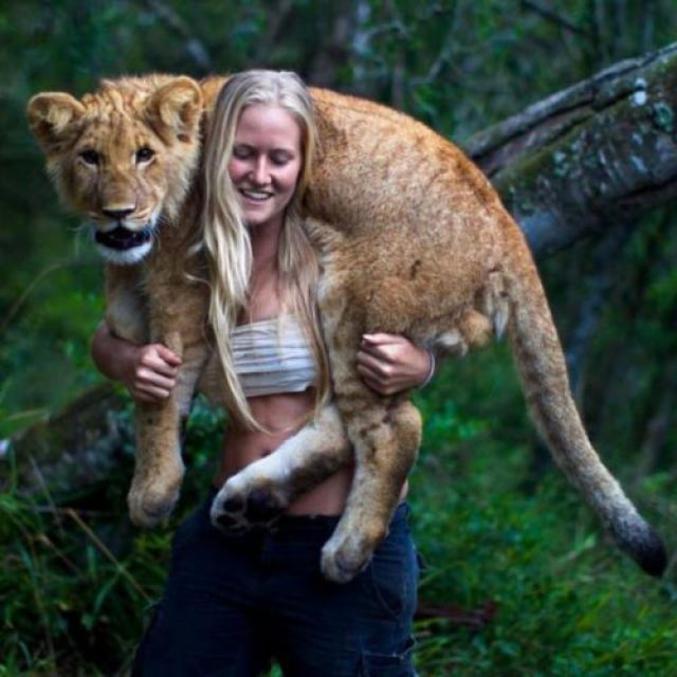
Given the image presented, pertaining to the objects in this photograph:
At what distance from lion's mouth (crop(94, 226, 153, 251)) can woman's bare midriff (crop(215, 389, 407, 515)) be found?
482 mm

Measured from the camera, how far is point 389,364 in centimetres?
422

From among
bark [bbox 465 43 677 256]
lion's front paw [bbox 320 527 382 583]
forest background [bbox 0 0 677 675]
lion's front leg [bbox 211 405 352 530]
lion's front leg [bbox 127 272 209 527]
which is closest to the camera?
lion's front paw [bbox 320 527 382 583]

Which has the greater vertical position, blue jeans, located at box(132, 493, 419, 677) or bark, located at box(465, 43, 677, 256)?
bark, located at box(465, 43, 677, 256)

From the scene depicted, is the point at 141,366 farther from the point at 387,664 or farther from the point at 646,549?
the point at 646,549

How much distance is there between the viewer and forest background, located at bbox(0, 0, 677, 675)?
5.96m

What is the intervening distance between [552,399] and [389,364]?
1.89 feet

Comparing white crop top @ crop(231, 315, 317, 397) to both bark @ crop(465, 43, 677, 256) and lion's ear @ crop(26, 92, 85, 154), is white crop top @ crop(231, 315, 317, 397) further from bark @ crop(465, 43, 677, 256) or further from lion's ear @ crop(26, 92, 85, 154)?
bark @ crop(465, 43, 677, 256)

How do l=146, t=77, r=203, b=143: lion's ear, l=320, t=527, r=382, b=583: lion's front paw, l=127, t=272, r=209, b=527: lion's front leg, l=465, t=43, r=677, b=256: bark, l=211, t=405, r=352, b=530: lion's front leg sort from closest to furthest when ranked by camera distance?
l=320, t=527, r=382, b=583: lion's front paw, l=211, t=405, r=352, b=530: lion's front leg, l=146, t=77, r=203, b=143: lion's ear, l=127, t=272, r=209, b=527: lion's front leg, l=465, t=43, r=677, b=256: bark

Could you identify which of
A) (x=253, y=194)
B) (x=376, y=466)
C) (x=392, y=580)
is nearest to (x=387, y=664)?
(x=392, y=580)

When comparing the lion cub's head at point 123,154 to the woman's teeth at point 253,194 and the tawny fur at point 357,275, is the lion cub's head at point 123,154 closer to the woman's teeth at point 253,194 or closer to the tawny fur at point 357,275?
the tawny fur at point 357,275

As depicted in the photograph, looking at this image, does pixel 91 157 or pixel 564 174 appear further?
pixel 564 174

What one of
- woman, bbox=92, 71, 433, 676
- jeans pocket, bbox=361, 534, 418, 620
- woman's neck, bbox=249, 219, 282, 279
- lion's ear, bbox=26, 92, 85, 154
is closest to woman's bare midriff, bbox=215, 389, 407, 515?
woman, bbox=92, 71, 433, 676

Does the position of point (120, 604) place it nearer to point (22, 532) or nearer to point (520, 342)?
point (22, 532)

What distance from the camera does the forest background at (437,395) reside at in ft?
19.5
